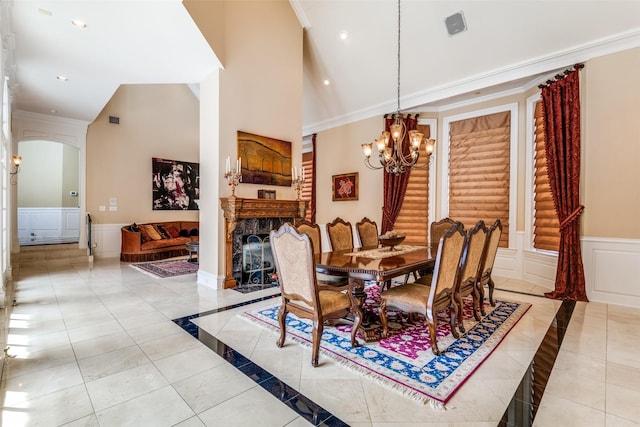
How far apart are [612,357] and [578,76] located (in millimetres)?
3613

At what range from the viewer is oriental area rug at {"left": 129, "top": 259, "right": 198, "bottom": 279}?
5412 mm

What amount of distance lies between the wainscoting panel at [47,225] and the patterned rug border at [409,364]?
836cm

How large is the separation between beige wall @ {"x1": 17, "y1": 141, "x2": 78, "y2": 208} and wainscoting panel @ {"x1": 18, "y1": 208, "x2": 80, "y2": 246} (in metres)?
0.21

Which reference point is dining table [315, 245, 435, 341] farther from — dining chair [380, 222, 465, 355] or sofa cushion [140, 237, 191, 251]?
sofa cushion [140, 237, 191, 251]

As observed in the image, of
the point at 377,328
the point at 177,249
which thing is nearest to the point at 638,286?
the point at 377,328

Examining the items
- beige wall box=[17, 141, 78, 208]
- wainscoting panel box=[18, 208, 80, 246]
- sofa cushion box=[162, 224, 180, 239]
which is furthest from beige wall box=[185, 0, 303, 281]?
beige wall box=[17, 141, 78, 208]

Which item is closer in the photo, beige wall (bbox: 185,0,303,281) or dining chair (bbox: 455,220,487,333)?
dining chair (bbox: 455,220,487,333)

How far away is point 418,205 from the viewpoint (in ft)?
19.7

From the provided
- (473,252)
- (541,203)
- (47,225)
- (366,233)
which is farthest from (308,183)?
(47,225)

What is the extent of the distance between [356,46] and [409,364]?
202 inches

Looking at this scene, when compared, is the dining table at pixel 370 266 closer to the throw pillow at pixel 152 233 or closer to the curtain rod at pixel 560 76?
the curtain rod at pixel 560 76

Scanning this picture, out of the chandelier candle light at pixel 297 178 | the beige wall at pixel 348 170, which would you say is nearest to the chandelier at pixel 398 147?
the chandelier candle light at pixel 297 178

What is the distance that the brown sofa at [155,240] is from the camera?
6734 millimetres

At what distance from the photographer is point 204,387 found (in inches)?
77.5
